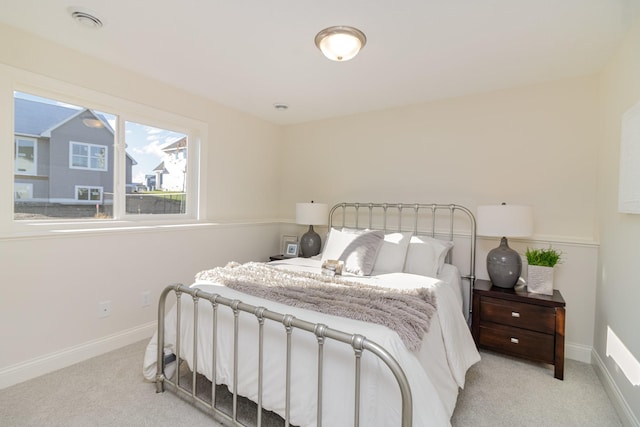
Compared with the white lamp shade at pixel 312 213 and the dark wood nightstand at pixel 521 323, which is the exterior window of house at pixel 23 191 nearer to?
the white lamp shade at pixel 312 213

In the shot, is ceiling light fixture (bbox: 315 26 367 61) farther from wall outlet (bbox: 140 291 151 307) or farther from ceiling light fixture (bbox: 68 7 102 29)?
wall outlet (bbox: 140 291 151 307)

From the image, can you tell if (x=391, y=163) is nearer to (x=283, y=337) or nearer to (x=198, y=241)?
(x=198, y=241)

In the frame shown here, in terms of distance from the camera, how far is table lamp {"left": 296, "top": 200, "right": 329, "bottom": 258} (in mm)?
3746

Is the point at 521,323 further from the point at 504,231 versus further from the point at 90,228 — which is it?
the point at 90,228

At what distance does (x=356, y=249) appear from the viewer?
2.84 meters

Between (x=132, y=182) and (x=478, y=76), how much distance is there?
3.22 meters

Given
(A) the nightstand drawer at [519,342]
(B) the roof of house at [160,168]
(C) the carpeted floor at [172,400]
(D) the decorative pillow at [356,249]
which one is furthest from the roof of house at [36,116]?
(A) the nightstand drawer at [519,342]

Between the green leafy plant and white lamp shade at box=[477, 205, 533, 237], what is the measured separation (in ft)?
0.66

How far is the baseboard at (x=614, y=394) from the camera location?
5.80 ft

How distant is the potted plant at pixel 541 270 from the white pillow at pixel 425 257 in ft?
2.15

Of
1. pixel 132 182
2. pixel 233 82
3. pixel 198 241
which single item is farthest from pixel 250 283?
pixel 233 82

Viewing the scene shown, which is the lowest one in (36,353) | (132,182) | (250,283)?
(36,353)

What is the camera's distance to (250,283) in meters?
2.13

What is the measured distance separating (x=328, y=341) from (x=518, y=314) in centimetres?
184
